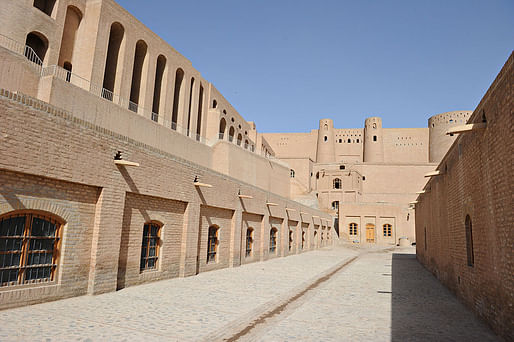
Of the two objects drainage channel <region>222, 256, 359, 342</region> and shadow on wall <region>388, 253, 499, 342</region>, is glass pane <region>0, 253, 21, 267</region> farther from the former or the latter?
shadow on wall <region>388, 253, 499, 342</region>

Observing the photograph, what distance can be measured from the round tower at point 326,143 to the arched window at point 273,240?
4175cm

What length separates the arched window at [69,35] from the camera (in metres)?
19.2

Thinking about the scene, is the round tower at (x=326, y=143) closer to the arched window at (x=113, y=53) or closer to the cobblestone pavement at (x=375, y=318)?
the arched window at (x=113, y=53)

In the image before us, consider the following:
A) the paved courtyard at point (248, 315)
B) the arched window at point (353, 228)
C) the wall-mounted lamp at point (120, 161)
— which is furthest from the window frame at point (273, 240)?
the arched window at point (353, 228)

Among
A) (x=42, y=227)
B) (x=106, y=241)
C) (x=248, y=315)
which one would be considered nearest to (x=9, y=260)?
(x=42, y=227)

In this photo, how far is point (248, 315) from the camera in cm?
695

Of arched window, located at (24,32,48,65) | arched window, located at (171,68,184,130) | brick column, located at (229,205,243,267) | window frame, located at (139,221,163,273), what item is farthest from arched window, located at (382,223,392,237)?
arched window, located at (24,32,48,65)

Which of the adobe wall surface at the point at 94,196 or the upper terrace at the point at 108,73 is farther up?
the upper terrace at the point at 108,73

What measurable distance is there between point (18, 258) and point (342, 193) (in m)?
42.3

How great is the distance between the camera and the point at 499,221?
18.8ft

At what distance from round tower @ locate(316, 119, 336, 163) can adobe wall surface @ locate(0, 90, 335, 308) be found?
50.2 meters

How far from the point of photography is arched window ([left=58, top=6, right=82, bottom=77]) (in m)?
19.2

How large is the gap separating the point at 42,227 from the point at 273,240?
14436 mm

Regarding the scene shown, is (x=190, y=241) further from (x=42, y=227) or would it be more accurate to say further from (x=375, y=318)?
(x=375, y=318)
